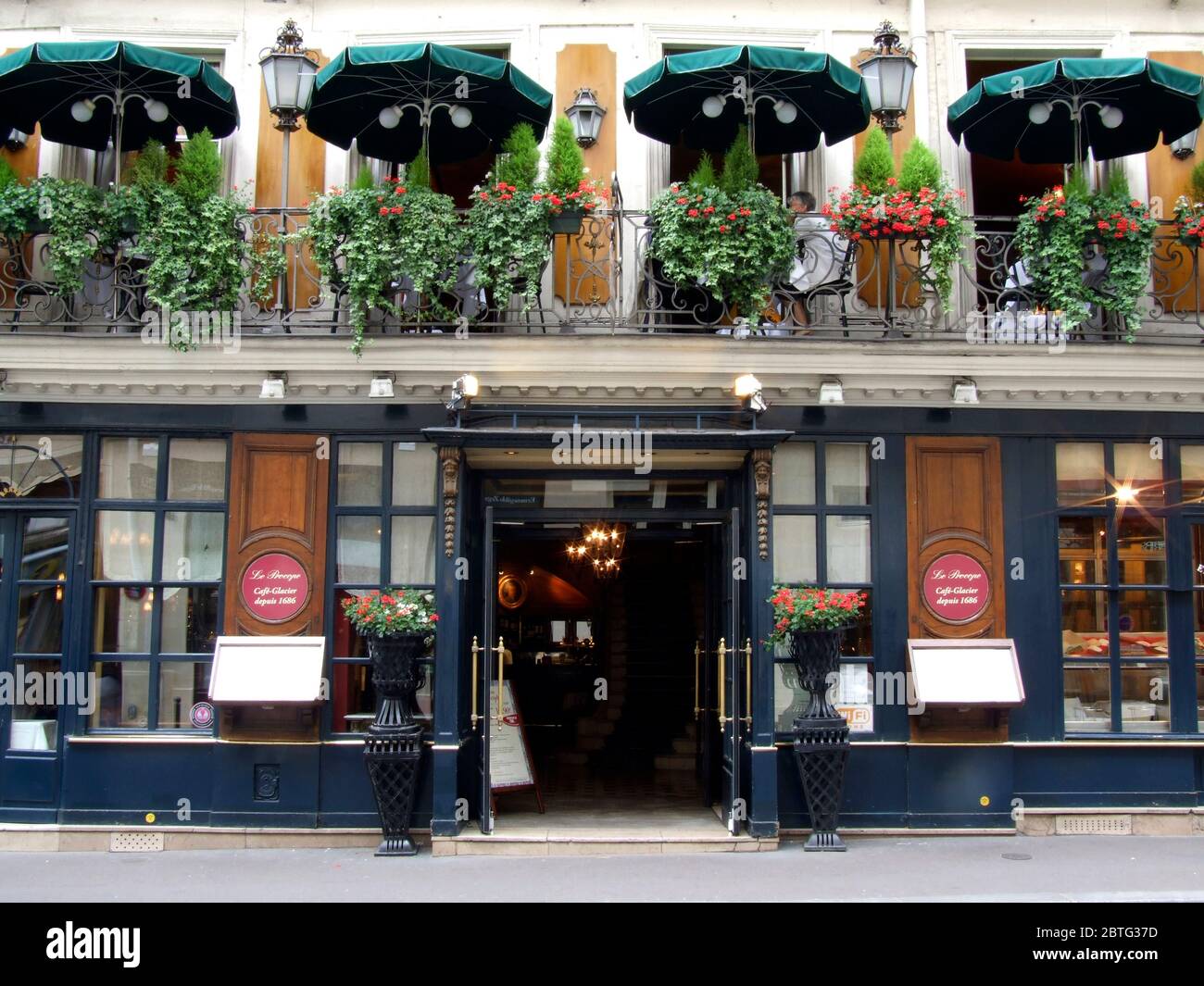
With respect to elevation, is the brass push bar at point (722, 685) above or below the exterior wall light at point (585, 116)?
below

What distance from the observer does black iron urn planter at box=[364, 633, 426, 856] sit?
356 inches

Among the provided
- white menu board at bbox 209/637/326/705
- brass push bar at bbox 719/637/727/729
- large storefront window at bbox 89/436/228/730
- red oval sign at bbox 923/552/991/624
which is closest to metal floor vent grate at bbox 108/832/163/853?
large storefront window at bbox 89/436/228/730

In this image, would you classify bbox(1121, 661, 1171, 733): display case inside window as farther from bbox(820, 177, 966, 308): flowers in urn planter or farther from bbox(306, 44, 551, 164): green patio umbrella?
bbox(306, 44, 551, 164): green patio umbrella

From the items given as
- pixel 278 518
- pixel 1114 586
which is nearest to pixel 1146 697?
pixel 1114 586

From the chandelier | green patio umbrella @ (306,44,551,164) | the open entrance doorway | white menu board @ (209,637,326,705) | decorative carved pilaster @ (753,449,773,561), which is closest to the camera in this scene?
green patio umbrella @ (306,44,551,164)

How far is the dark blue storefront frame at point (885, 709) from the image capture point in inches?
376

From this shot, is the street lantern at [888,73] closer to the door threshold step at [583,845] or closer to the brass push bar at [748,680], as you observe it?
the brass push bar at [748,680]

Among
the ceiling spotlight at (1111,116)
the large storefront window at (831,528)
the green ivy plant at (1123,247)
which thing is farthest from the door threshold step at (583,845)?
the ceiling spotlight at (1111,116)

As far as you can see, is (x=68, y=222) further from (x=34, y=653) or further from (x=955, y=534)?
(x=955, y=534)

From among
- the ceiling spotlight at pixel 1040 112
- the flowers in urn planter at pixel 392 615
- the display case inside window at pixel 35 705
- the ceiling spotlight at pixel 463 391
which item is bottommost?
the display case inside window at pixel 35 705

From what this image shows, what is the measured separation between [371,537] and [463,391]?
5.60 feet

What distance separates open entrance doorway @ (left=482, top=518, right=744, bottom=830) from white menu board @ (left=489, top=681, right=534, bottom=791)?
18 mm

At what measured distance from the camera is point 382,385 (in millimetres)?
9383

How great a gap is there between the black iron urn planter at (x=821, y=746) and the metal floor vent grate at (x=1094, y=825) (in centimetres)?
210
